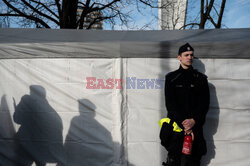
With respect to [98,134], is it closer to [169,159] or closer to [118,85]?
[118,85]

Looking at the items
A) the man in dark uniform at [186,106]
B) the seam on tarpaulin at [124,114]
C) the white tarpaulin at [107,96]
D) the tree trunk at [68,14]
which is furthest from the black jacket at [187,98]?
the tree trunk at [68,14]

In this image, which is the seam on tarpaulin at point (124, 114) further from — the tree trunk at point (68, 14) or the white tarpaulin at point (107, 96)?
the tree trunk at point (68, 14)

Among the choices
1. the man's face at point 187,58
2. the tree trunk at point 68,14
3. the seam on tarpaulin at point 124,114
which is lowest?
the seam on tarpaulin at point 124,114

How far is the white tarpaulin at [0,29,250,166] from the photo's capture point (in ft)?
9.48

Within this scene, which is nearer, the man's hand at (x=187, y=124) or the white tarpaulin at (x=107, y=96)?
the man's hand at (x=187, y=124)

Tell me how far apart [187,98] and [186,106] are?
11 cm

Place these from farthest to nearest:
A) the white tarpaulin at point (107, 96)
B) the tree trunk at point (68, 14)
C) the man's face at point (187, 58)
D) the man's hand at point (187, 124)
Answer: the tree trunk at point (68, 14), the white tarpaulin at point (107, 96), the man's face at point (187, 58), the man's hand at point (187, 124)

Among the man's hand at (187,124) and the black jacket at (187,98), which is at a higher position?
the black jacket at (187,98)

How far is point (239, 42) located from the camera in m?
2.72

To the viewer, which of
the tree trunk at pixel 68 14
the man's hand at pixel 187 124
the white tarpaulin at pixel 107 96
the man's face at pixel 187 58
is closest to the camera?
the man's hand at pixel 187 124

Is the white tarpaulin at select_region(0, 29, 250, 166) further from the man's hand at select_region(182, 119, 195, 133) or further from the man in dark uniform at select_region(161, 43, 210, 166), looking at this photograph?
the man's hand at select_region(182, 119, 195, 133)

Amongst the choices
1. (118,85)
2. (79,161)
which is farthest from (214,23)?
(79,161)

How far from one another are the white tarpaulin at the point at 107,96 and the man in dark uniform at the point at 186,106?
1.46 feet

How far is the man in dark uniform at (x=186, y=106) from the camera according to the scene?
93.7 inches
